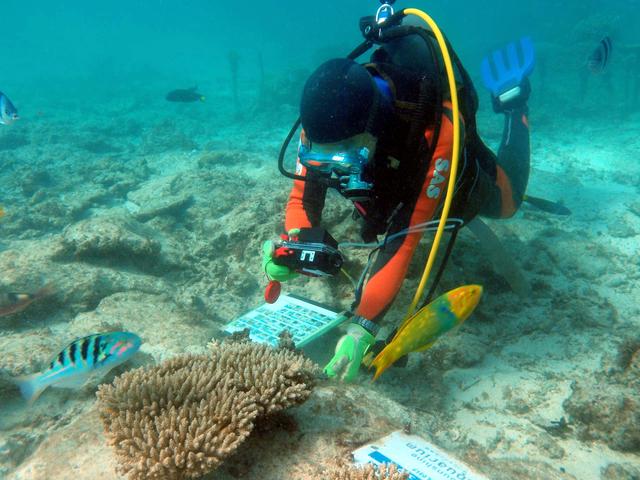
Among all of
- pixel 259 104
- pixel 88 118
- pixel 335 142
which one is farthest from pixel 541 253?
pixel 88 118

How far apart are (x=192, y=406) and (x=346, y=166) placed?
179 centimetres

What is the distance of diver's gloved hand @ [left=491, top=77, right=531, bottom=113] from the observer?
19.1 ft

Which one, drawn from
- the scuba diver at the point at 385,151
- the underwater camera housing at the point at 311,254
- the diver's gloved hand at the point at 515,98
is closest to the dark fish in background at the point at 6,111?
the scuba diver at the point at 385,151

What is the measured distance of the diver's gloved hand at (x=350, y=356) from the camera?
278cm

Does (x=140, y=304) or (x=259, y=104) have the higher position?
(x=259, y=104)

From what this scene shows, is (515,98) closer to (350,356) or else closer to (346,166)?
(346,166)

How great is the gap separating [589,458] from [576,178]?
796 centimetres

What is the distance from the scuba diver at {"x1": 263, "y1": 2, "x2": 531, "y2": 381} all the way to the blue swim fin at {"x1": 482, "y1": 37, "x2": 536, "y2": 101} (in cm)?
294

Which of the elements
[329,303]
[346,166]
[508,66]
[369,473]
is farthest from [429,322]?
[508,66]

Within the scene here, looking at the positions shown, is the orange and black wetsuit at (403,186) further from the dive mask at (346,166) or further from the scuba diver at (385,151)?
the dive mask at (346,166)

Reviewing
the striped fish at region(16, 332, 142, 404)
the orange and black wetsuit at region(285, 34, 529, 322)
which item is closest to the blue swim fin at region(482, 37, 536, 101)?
the orange and black wetsuit at region(285, 34, 529, 322)

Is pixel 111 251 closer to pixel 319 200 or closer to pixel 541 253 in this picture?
pixel 319 200

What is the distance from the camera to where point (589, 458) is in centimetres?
262

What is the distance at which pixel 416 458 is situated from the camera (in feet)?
5.83
